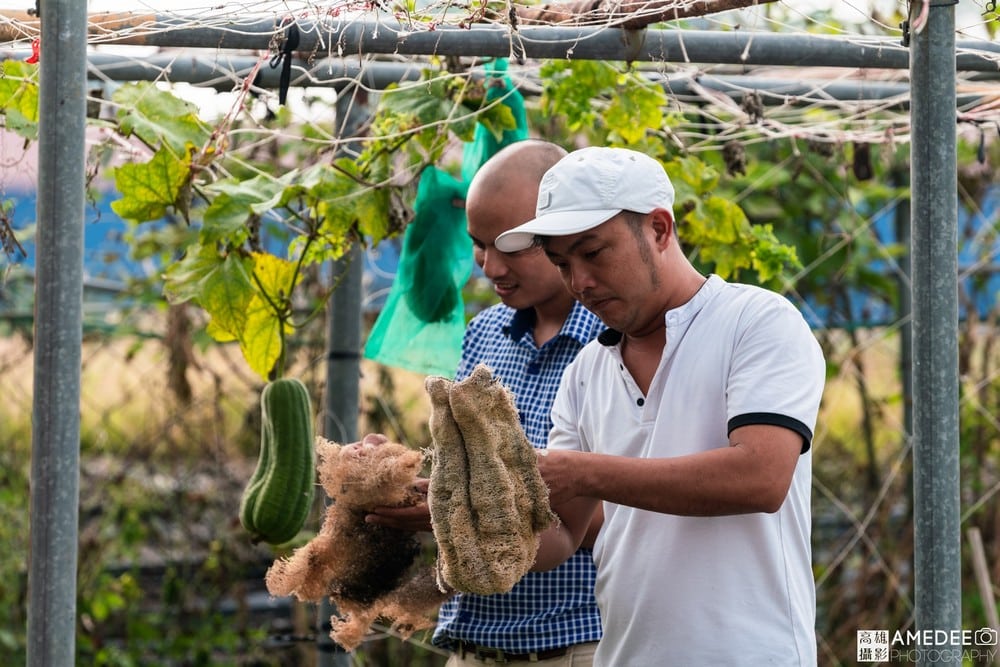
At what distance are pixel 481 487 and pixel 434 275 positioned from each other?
4.84 ft

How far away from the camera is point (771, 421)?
6.27 feet

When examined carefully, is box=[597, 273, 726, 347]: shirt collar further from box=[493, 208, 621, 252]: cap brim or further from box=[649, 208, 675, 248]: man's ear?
box=[493, 208, 621, 252]: cap brim

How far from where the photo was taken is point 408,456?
246 centimetres

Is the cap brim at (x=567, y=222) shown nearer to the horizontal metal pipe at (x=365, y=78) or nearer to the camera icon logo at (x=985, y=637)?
the horizontal metal pipe at (x=365, y=78)

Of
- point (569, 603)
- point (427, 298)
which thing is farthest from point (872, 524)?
point (569, 603)

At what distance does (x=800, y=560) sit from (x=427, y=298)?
161 cm

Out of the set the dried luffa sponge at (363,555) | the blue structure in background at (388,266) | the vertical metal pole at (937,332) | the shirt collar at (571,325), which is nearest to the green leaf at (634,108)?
the shirt collar at (571,325)

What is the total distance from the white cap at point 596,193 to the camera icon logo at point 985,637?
2963 mm

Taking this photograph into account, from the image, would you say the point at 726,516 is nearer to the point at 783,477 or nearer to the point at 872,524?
the point at 783,477

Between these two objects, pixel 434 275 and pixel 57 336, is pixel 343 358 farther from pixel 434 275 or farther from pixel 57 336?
pixel 57 336

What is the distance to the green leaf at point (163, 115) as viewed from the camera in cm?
291

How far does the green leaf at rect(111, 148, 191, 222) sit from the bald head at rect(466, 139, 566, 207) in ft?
2.38

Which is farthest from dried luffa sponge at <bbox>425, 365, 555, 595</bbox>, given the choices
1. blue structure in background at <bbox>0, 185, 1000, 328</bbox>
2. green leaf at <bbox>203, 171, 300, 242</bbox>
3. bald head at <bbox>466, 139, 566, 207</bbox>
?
blue structure in background at <bbox>0, 185, 1000, 328</bbox>

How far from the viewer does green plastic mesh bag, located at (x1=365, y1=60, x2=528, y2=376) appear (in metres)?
3.38
